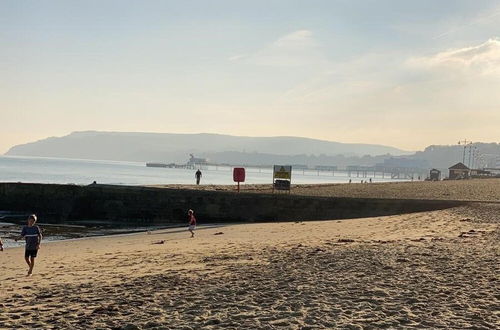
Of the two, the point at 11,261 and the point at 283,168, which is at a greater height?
the point at 283,168

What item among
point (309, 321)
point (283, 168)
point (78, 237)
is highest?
point (283, 168)

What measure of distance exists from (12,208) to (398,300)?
1342 inches

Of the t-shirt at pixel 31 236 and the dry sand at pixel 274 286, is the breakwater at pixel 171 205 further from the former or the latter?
the t-shirt at pixel 31 236

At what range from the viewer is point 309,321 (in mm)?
6750

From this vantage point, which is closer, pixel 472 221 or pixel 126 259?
pixel 126 259

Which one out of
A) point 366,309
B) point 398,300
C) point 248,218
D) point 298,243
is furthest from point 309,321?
point 248,218

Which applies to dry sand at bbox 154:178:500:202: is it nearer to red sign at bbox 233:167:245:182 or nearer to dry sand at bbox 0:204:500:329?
red sign at bbox 233:167:245:182

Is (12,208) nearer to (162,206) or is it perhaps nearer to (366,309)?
(162,206)

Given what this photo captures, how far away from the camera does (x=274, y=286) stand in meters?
8.80

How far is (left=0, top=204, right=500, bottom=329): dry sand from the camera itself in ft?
22.8

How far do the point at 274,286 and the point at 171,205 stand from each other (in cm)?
2332

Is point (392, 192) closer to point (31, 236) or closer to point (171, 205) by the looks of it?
point (171, 205)

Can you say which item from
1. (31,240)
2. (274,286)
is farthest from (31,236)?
(274,286)

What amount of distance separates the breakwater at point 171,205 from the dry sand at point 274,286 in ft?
38.9
